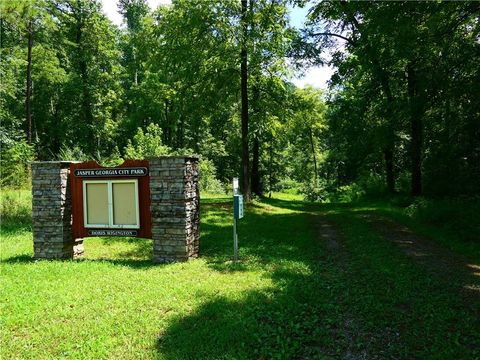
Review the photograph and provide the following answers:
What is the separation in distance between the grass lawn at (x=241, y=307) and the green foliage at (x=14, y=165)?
669 cm

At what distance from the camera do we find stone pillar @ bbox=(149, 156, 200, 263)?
7.61m

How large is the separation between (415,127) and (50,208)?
12546 mm

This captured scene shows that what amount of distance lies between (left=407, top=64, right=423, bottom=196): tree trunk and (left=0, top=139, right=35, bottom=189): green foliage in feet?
39.3

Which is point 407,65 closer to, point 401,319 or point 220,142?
point 401,319

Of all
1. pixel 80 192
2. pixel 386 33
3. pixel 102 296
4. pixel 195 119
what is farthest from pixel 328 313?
pixel 195 119

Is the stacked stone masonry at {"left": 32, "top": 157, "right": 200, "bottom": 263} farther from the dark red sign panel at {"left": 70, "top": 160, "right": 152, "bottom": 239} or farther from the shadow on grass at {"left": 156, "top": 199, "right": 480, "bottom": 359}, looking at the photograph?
the shadow on grass at {"left": 156, "top": 199, "right": 480, "bottom": 359}

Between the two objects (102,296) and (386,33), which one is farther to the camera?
(386,33)

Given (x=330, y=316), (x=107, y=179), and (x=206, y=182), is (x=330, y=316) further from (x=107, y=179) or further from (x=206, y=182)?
(x=206, y=182)

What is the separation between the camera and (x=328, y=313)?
5141 millimetres

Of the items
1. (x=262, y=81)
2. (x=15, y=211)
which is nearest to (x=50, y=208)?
(x=15, y=211)

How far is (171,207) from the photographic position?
301 inches

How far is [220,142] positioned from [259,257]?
98.3 ft

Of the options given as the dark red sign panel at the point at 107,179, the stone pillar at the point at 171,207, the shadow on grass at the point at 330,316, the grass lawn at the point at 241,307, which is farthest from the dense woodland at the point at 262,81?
the shadow on grass at the point at 330,316

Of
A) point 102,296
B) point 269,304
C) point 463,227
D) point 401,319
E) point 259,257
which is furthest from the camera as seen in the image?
point 463,227
